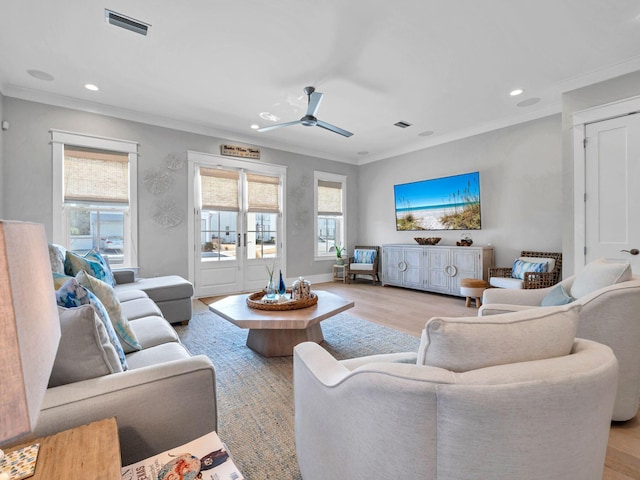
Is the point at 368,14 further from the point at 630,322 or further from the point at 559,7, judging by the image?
the point at 630,322

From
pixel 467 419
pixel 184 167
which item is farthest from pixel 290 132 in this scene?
pixel 467 419

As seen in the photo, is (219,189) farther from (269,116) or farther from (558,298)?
(558,298)

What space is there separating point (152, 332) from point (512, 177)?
16.6 ft

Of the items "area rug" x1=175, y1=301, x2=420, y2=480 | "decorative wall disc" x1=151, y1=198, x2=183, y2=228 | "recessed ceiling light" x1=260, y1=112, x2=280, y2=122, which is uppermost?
"recessed ceiling light" x1=260, y1=112, x2=280, y2=122

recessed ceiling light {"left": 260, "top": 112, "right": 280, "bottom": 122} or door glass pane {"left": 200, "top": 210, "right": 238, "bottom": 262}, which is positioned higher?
recessed ceiling light {"left": 260, "top": 112, "right": 280, "bottom": 122}

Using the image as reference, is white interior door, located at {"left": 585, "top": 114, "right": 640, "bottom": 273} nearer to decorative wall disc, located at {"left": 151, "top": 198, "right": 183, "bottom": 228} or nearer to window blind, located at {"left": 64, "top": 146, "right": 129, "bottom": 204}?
decorative wall disc, located at {"left": 151, "top": 198, "right": 183, "bottom": 228}

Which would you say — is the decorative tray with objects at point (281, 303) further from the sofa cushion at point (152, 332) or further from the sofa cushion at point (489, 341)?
the sofa cushion at point (489, 341)

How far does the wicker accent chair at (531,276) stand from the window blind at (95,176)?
210 inches

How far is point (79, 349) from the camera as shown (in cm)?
105

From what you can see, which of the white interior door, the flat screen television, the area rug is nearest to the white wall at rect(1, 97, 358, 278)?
the area rug

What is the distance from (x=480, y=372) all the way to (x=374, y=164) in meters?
6.33

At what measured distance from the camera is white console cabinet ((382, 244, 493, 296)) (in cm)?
463

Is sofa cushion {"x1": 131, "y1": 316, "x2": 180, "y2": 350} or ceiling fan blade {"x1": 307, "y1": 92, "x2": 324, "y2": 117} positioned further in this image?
ceiling fan blade {"x1": 307, "y1": 92, "x2": 324, "y2": 117}

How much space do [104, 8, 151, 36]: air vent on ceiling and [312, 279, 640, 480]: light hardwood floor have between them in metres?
3.69
